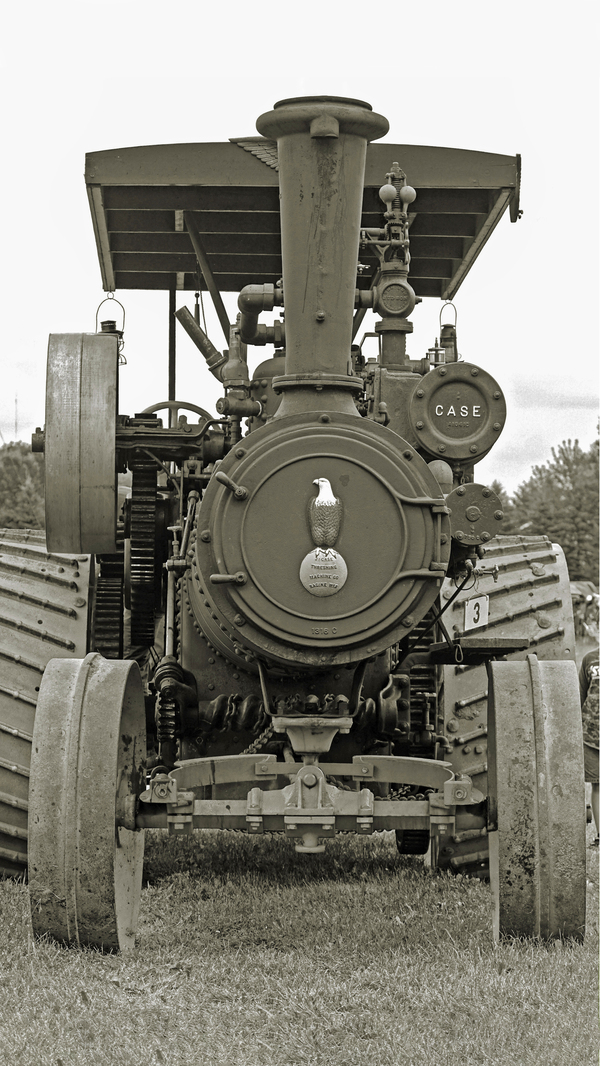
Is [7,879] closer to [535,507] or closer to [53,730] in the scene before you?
[53,730]

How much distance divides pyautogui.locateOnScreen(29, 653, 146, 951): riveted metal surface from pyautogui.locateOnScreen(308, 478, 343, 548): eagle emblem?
0.77m

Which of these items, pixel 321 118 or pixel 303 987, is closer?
pixel 303 987

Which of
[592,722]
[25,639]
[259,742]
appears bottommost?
[592,722]

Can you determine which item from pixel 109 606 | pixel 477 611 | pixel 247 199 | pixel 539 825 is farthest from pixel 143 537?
pixel 539 825

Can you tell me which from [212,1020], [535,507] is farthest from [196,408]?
[535,507]

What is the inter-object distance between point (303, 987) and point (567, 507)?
26.7 m

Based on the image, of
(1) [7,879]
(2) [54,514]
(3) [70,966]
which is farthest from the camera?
(1) [7,879]

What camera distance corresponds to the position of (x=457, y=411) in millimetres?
4703

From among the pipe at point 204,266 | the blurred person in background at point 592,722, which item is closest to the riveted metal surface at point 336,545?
the pipe at point 204,266

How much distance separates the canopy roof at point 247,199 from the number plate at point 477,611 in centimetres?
184

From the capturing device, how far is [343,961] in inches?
163

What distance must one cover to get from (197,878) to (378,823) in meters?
1.73

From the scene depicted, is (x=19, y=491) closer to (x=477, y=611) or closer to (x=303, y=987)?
(x=477, y=611)

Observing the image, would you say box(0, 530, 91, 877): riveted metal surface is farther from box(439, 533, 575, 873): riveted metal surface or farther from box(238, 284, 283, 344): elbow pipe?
box(439, 533, 575, 873): riveted metal surface
